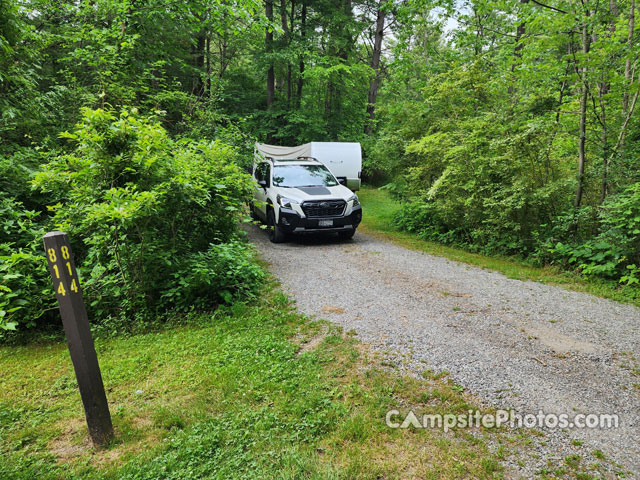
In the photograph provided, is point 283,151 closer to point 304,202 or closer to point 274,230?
point 274,230

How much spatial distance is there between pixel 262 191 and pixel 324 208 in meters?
2.12

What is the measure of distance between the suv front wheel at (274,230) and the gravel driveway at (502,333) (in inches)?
67.4

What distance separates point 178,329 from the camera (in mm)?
4469

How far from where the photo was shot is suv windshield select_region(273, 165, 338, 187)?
929 cm

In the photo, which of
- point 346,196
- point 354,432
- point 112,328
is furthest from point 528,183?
point 112,328

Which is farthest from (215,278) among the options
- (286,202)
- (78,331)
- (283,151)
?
(283,151)

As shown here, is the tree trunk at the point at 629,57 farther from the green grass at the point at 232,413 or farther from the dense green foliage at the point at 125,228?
the dense green foliage at the point at 125,228

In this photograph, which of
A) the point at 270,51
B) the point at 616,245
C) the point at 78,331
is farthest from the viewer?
the point at 270,51

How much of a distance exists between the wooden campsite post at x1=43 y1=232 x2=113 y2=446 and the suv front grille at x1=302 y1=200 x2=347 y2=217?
624 cm

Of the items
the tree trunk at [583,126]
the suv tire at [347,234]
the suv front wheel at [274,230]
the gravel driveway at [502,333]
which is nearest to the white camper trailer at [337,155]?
the suv tire at [347,234]

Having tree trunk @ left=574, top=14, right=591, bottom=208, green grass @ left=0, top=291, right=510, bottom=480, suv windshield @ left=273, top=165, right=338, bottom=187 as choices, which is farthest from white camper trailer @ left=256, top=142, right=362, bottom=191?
green grass @ left=0, top=291, right=510, bottom=480

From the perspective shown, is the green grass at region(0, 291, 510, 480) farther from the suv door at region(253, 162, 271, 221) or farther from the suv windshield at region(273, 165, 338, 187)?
the suv door at region(253, 162, 271, 221)

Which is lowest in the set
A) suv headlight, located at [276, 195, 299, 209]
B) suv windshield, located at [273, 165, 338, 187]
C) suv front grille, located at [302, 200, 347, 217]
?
suv front grille, located at [302, 200, 347, 217]

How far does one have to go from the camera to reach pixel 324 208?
856 centimetres
